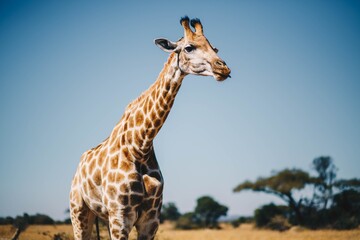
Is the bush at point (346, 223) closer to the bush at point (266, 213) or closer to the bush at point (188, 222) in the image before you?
the bush at point (266, 213)

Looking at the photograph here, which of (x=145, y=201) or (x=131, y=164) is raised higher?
(x=131, y=164)

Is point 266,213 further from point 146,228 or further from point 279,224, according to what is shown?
point 146,228

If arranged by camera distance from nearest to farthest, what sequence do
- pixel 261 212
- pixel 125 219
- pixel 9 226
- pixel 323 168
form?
pixel 125 219 → pixel 9 226 → pixel 261 212 → pixel 323 168

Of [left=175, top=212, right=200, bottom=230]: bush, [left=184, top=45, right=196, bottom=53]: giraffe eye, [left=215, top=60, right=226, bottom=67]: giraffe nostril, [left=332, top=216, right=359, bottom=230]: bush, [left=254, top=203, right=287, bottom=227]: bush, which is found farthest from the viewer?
[left=175, top=212, right=200, bottom=230]: bush

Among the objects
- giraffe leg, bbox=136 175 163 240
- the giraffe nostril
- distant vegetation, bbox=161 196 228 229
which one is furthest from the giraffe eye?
distant vegetation, bbox=161 196 228 229

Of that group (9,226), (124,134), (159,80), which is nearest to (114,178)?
(124,134)

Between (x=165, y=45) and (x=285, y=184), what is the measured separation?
1340 inches

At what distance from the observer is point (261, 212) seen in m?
36.4

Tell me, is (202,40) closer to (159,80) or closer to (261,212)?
(159,80)

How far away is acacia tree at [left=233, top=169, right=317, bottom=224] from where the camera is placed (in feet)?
117

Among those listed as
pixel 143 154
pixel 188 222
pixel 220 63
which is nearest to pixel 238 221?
pixel 188 222

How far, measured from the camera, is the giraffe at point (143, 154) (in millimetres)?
5223

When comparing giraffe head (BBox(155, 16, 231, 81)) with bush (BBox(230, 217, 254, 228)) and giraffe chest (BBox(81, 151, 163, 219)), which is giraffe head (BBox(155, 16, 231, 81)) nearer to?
giraffe chest (BBox(81, 151, 163, 219))

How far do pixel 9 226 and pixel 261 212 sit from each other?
2608 cm
